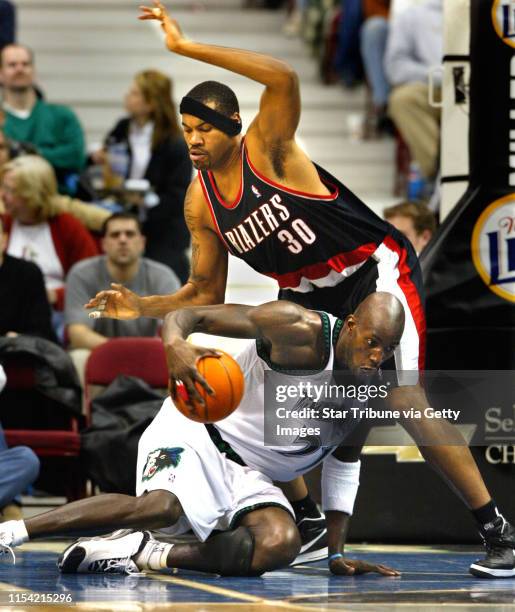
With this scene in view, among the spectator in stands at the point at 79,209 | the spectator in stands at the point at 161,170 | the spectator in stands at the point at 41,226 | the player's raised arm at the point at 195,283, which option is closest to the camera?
the player's raised arm at the point at 195,283

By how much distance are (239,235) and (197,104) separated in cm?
50

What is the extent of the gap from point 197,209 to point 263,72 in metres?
0.68

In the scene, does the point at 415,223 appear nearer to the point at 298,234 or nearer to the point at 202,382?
the point at 298,234

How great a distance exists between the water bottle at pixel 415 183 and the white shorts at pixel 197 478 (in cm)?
498

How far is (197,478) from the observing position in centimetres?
539

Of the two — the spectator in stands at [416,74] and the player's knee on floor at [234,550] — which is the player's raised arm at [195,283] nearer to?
the player's knee on floor at [234,550]

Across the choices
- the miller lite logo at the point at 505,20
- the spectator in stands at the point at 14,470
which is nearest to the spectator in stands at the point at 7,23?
the spectator in stands at the point at 14,470

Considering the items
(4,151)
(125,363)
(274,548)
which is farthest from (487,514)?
(4,151)

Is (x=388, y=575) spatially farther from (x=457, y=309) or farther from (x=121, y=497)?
(x=457, y=309)

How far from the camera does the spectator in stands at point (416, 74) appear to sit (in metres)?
10.0

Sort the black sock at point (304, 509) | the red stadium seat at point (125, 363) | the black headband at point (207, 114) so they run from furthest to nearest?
the red stadium seat at point (125, 363) < the black sock at point (304, 509) < the black headband at point (207, 114)

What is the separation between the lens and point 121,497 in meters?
5.31

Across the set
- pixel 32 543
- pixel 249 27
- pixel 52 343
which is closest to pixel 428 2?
pixel 249 27

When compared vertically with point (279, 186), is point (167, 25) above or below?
above
